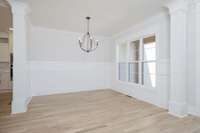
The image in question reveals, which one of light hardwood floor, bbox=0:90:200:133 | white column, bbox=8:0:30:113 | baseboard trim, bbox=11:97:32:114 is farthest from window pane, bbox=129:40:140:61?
baseboard trim, bbox=11:97:32:114

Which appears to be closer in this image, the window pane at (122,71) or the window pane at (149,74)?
the window pane at (149,74)

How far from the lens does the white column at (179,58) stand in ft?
9.12

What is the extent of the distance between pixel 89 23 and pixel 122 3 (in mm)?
1621

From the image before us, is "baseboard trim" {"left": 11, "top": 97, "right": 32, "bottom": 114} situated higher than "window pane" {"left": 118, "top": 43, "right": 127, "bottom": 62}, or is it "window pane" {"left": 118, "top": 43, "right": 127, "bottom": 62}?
"window pane" {"left": 118, "top": 43, "right": 127, "bottom": 62}

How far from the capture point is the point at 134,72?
15.6 feet

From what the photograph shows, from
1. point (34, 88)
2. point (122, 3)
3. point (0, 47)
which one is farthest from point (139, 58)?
point (0, 47)

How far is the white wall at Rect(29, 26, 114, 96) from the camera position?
4.67 meters

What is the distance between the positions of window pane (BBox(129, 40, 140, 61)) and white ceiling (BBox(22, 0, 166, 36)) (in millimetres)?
723

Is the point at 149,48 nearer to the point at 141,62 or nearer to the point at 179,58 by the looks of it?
the point at 141,62

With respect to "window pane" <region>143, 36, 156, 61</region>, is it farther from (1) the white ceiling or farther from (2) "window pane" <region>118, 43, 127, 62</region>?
(2) "window pane" <region>118, 43, 127, 62</region>

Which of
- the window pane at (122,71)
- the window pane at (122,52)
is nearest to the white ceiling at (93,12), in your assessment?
the window pane at (122,52)

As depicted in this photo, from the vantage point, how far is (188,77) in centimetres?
285

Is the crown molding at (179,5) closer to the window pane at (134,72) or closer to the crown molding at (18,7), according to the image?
the window pane at (134,72)

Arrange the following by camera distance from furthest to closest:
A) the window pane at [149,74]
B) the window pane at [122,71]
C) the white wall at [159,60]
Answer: the window pane at [122,71] < the window pane at [149,74] < the white wall at [159,60]
